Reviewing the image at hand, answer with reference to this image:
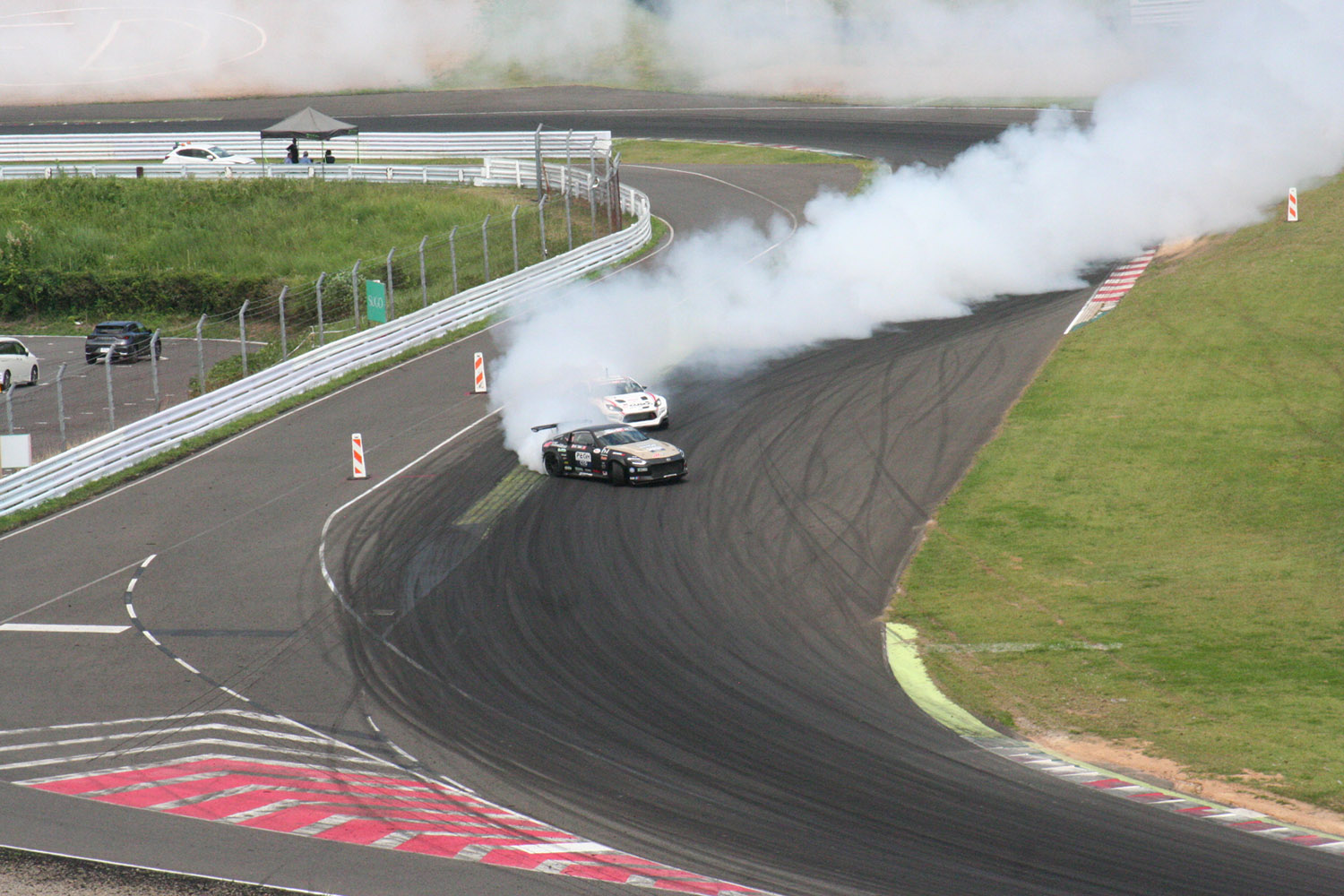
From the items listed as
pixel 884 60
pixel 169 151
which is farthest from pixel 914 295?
pixel 169 151

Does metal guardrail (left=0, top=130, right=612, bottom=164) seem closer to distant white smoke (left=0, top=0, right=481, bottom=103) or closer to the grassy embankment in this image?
the grassy embankment

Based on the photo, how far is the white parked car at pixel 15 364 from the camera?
3856 cm

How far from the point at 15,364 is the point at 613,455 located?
23.2 metres

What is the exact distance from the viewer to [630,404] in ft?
93.8

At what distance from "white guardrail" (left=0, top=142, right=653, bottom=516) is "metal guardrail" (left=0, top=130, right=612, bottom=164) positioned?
9.78m

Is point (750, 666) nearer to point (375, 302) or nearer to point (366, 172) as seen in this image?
point (375, 302)

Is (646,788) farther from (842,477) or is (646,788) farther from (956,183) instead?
(956,183)

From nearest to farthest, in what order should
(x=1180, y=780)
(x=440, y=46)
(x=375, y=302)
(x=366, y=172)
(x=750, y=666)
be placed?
(x=1180, y=780) < (x=750, y=666) < (x=375, y=302) < (x=366, y=172) < (x=440, y=46)

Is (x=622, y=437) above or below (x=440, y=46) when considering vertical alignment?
below

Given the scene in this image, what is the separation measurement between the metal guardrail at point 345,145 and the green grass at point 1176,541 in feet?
104

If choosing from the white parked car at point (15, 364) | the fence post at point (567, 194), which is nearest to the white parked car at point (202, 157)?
the fence post at point (567, 194)

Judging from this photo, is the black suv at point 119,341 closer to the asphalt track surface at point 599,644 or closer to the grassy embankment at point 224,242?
the grassy embankment at point 224,242

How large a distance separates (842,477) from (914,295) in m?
14.5

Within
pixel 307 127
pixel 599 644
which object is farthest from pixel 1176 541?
pixel 307 127
